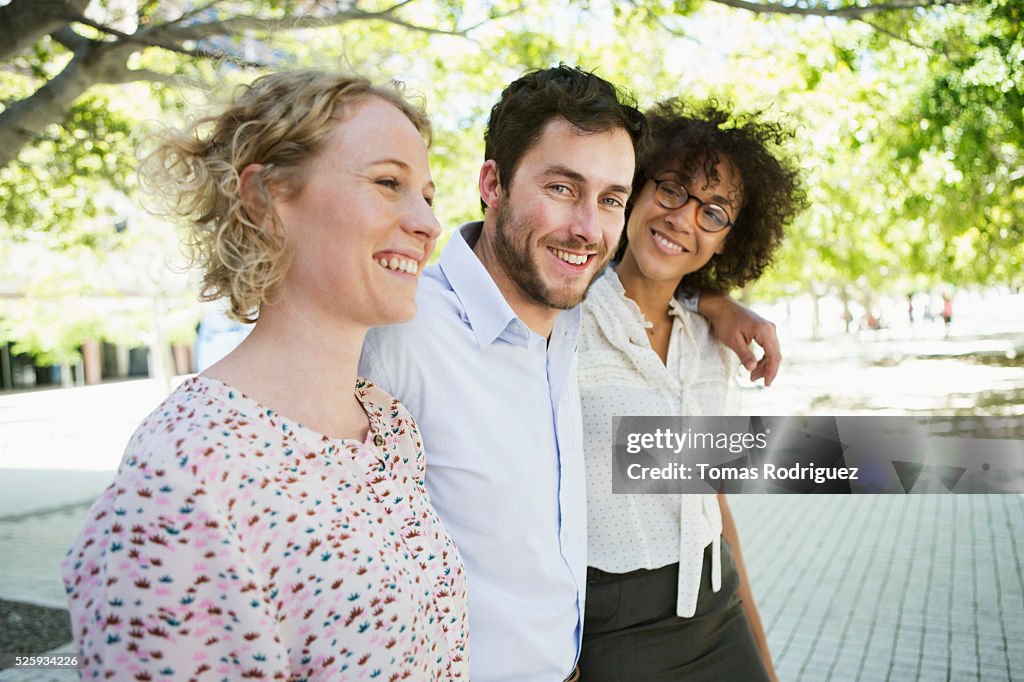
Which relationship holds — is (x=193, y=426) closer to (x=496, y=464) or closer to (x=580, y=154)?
(x=496, y=464)

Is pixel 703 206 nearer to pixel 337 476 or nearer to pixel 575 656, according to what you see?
pixel 575 656

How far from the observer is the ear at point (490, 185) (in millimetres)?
2193

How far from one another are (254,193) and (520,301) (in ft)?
2.81

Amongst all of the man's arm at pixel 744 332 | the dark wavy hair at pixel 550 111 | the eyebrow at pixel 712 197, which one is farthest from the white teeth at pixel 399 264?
the man's arm at pixel 744 332

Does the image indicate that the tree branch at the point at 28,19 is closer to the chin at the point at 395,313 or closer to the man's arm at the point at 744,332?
the man's arm at the point at 744,332

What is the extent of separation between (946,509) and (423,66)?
7374 millimetres

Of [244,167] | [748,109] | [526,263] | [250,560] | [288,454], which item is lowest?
[250,560]

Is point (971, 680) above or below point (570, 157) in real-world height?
below

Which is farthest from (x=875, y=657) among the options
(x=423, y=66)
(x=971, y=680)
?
(x=423, y=66)

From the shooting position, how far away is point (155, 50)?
756cm

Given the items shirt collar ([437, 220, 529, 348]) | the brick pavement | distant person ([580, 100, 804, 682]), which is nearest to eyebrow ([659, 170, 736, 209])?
distant person ([580, 100, 804, 682])

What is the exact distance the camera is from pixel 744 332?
270cm

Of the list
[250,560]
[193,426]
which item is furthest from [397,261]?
[250,560]

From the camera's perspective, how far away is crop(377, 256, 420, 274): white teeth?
1460 mm
